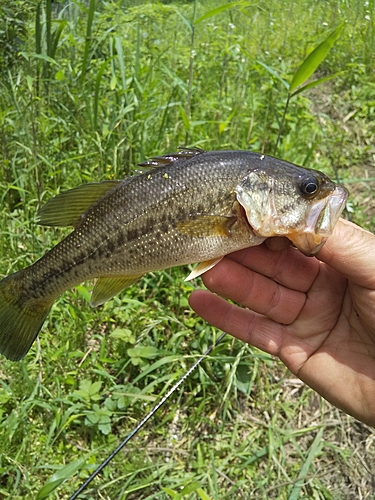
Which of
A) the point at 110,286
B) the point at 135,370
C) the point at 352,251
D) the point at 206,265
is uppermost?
the point at 352,251

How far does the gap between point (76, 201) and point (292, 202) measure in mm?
956

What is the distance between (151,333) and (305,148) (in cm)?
265

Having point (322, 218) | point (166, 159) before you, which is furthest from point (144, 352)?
point (322, 218)

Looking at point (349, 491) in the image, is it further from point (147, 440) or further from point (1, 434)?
point (1, 434)

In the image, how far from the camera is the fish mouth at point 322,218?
204 cm

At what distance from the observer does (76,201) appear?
217 cm

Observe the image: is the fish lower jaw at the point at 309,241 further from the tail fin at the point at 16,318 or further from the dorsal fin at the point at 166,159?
the tail fin at the point at 16,318

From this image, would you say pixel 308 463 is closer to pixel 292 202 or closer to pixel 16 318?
pixel 292 202

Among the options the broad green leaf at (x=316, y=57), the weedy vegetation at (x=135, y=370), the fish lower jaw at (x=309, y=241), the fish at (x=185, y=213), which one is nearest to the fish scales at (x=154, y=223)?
the fish at (x=185, y=213)

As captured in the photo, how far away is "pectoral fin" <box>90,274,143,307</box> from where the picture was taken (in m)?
2.24

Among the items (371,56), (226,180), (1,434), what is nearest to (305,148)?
(371,56)

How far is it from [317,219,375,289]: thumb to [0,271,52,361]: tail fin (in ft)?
4.34

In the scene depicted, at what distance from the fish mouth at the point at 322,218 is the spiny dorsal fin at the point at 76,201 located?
0.86 metres

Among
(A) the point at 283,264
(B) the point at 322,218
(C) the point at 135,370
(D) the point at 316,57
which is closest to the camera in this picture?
(B) the point at 322,218
